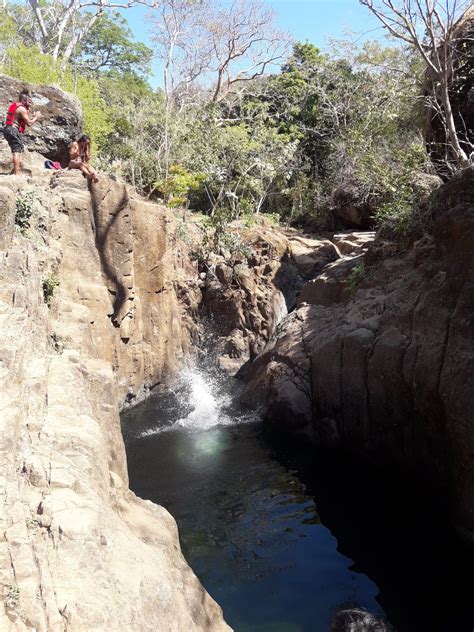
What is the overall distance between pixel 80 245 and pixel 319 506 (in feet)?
24.4

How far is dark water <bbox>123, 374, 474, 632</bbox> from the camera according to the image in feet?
21.1

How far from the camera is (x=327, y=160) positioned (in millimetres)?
25859

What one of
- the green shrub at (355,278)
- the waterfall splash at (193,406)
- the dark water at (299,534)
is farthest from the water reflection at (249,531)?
the green shrub at (355,278)

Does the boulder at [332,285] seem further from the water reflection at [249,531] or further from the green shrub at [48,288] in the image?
the green shrub at [48,288]

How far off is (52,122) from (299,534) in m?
12.4

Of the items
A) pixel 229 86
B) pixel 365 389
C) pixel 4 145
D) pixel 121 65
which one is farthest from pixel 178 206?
pixel 121 65

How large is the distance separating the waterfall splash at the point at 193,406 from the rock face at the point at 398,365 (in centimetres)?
77

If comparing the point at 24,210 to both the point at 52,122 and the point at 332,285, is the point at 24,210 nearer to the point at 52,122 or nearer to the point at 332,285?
the point at 52,122

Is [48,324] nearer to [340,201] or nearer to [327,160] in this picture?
[340,201]

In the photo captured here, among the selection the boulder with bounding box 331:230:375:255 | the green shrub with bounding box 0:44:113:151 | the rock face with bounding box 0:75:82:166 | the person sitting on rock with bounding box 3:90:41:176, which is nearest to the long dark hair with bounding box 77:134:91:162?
the person sitting on rock with bounding box 3:90:41:176

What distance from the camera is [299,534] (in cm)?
809

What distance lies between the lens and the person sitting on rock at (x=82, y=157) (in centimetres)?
1316

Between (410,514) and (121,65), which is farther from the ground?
(121,65)

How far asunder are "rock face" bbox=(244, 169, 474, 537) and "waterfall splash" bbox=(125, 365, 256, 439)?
773 millimetres
